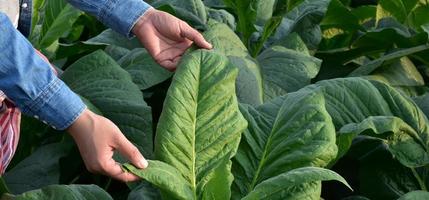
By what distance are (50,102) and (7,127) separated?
1.28ft

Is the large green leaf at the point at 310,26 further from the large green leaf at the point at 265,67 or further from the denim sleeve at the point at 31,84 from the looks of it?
the denim sleeve at the point at 31,84

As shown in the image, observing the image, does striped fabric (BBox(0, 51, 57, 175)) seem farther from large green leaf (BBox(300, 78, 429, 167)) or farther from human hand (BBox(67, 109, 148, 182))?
large green leaf (BBox(300, 78, 429, 167))

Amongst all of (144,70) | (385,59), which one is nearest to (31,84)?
(144,70)

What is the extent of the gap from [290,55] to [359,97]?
0.42 m

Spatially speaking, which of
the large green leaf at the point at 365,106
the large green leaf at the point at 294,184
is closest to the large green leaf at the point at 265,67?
the large green leaf at the point at 365,106

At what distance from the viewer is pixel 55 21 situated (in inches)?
109

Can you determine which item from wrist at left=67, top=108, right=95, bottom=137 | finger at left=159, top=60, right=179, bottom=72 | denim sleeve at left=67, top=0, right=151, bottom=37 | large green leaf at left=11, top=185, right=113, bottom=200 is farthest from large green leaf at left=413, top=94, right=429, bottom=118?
wrist at left=67, top=108, right=95, bottom=137

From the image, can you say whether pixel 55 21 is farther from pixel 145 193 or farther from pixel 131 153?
pixel 131 153

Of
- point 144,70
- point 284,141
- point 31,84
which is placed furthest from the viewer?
point 144,70

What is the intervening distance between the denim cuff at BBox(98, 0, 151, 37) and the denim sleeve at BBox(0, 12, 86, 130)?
385mm

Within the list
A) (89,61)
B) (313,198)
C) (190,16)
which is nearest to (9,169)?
(89,61)

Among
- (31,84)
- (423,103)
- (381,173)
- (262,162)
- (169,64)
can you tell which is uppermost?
(31,84)

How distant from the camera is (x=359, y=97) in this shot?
2.29m

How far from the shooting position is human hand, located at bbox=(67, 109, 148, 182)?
69.9 inches
